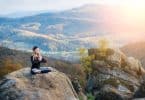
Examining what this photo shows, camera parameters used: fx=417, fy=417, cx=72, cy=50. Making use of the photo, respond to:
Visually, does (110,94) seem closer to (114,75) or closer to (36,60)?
(114,75)

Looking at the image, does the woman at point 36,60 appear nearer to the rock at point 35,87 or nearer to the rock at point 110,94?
the rock at point 35,87

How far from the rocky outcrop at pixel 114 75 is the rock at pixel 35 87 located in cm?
6096

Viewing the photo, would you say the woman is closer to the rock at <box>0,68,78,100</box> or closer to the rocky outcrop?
the rock at <box>0,68,78,100</box>

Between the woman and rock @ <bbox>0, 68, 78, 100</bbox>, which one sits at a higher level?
the woman

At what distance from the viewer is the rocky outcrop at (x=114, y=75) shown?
3621 inches

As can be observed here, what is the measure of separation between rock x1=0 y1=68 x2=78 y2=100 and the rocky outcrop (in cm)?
6096

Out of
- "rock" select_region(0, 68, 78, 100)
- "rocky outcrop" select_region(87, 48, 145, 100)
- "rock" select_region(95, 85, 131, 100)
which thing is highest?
"rock" select_region(0, 68, 78, 100)

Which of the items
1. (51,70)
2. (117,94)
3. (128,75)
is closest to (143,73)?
(128,75)

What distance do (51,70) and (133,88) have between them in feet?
221

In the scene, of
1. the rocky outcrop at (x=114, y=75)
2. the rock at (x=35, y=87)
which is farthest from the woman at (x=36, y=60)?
the rocky outcrop at (x=114, y=75)

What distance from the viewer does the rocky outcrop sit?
92.0 m

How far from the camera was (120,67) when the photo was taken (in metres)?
101

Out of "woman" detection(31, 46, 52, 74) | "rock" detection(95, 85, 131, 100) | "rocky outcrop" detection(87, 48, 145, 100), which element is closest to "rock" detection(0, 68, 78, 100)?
"woman" detection(31, 46, 52, 74)

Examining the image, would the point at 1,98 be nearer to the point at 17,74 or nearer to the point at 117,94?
the point at 17,74
